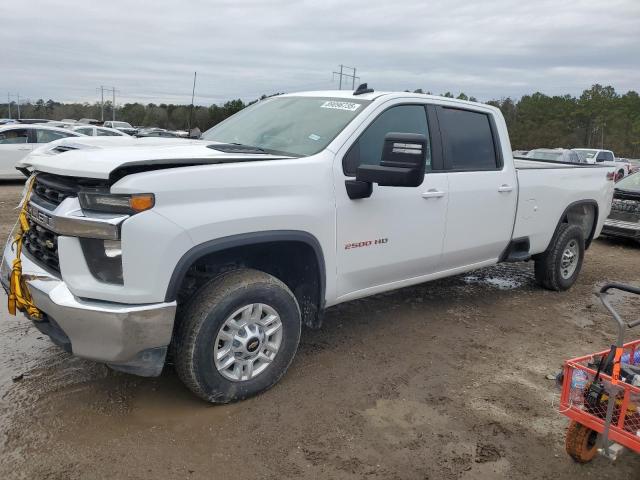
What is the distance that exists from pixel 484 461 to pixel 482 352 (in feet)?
5.19

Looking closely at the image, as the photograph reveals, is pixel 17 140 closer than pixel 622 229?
No

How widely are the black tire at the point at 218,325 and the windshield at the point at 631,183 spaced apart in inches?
336

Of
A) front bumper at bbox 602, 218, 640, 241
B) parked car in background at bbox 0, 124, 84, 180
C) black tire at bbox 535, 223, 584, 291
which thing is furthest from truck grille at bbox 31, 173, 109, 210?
parked car in background at bbox 0, 124, 84, 180

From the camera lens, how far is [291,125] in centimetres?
428

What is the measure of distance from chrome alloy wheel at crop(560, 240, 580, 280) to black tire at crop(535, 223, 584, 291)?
0.10 feet

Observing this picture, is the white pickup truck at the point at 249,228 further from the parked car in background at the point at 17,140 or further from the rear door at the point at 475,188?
the parked car in background at the point at 17,140

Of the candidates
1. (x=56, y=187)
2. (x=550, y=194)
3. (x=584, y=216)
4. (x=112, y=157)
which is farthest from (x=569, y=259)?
(x=56, y=187)

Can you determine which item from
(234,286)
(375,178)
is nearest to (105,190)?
(234,286)

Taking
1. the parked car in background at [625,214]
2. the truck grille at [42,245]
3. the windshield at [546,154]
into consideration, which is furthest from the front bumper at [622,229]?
the truck grille at [42,245]

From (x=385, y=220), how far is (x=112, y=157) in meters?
1.91

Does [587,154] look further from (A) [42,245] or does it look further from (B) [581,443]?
(A) [42,245]

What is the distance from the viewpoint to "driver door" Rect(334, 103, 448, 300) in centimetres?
386

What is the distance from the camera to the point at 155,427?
3.27m

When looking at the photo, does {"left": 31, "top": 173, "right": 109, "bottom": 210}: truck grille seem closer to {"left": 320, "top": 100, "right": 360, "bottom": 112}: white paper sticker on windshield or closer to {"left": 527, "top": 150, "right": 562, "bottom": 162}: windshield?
{"left": 320, "top": 100, "right": 360, "bottom": 112}: white paper sticker on windshield
